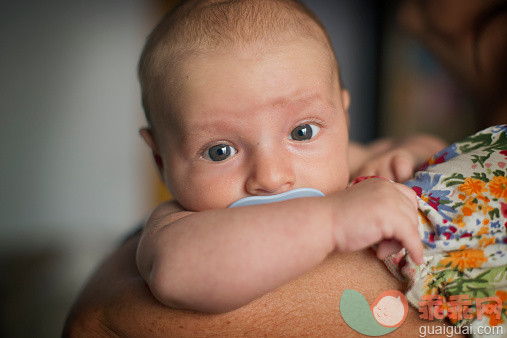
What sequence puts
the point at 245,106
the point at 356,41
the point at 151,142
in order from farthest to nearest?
the point at 356,41 → the point at 151,142 → the point at 245,106

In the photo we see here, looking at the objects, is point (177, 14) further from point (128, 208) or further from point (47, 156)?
point (128, 208)

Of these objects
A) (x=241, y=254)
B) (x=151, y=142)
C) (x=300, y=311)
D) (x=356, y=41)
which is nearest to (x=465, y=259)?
(x=300, y=311)

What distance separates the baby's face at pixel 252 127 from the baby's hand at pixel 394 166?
27cm

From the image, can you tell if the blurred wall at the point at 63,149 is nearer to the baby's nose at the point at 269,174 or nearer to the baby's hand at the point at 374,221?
the baby's nose at the point at 269,174

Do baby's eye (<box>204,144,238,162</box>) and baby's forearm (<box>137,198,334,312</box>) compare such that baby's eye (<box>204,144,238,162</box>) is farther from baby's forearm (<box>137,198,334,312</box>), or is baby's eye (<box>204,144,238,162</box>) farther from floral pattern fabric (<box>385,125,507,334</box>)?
floral pattern fabric (<box>385,125,507,334</box>)

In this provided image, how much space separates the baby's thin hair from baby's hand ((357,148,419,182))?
0.35 m

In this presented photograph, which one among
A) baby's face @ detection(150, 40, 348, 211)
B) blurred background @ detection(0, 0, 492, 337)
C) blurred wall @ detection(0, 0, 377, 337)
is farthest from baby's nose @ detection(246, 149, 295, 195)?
blurred wall @ detection(0, 0, 377, 337)

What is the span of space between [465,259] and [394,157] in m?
0.56

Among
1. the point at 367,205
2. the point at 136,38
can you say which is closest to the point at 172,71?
the point at 367,205

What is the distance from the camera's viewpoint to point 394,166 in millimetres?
1260

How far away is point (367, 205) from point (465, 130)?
2418 mm

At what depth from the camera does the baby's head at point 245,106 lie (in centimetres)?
93

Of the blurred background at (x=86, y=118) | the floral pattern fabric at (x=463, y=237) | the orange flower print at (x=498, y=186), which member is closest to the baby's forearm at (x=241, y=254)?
the floral pattern fabric at (x=463, y=237)

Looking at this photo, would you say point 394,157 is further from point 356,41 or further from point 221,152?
point 356,41
